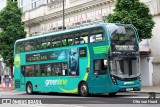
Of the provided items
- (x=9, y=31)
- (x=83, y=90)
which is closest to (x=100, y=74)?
(x=83, y=90)

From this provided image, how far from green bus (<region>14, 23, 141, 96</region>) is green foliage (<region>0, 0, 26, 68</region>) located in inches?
648

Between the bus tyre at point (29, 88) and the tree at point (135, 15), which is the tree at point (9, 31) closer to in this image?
the bus tyre at point (29, 88)

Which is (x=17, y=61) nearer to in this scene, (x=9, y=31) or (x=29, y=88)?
(x=29, y=88)

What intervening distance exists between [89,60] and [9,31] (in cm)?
2262

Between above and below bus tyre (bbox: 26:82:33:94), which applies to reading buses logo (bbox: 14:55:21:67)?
above

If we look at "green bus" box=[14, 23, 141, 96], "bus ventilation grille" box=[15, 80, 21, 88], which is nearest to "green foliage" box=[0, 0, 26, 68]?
"bus ventilation grille" box=[15, 80, 21, 88]

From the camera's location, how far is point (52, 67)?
25.2 meters

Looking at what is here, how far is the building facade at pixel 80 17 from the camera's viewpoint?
103 ft

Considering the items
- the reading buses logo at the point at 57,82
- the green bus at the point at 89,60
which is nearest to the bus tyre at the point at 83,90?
the green bus at the point at 89,60

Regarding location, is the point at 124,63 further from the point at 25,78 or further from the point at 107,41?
the point at 25,78

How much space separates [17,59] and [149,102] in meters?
14.3

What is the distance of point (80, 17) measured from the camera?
39000 millimetres

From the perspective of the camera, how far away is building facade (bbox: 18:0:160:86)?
31375 mm

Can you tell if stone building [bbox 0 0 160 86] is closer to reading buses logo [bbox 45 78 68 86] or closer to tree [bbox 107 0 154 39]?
tree [bbox 107 0 154 39]
